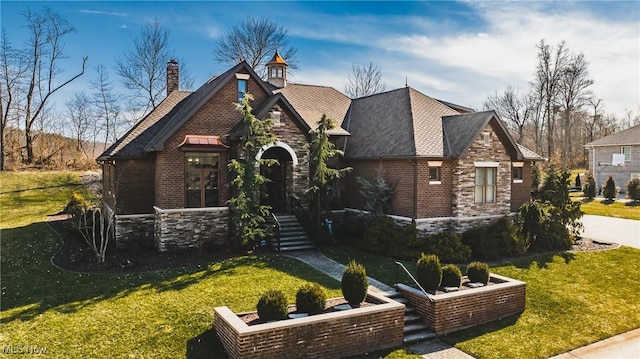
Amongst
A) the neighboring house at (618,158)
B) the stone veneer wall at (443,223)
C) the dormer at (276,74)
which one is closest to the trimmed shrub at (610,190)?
the neighboring house at (618,158)

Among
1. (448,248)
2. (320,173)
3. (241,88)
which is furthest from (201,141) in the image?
(448,248)

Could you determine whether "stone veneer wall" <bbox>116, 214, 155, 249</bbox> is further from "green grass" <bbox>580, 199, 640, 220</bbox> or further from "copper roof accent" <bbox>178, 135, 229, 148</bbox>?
"green grass" <bbox>580, 199, 640, 220</bbox>

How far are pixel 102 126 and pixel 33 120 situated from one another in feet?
23.1

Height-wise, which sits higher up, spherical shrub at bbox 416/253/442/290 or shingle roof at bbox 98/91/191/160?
shingle roof at bbox 98/91/191/160

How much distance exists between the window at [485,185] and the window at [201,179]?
36.5 ft

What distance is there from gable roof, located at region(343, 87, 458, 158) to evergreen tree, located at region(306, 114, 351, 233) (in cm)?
278

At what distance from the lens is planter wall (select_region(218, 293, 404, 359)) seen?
8.29 m

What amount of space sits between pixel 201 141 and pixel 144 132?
422 cm

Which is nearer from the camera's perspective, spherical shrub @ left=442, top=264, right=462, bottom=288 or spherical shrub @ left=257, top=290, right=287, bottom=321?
spherical shrub @ left=257, top=290, right=287, bottom=321

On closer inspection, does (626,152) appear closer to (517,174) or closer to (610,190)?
(610,190)

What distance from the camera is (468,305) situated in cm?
1115

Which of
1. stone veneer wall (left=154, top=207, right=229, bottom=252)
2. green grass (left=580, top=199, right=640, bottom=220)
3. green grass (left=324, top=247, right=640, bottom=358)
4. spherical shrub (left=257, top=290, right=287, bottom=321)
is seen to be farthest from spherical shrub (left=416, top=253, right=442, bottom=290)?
green grass (left=580, top=199, right=640, bottom=220)

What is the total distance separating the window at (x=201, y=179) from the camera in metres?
16.4

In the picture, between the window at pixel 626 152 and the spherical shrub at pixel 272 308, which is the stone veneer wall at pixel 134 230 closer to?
the spherical shrub at pixel 272 308
